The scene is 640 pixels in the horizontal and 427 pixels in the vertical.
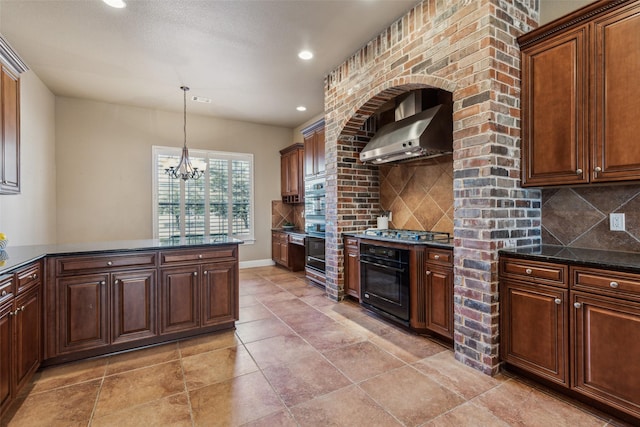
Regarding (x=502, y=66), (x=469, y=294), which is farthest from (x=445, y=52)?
(x=469, y=294)

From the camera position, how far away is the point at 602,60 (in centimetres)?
Answer: 196

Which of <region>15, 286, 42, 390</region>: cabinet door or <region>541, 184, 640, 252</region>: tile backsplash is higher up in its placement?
<region>541, 184, 640, 252</region>: tile backsplash

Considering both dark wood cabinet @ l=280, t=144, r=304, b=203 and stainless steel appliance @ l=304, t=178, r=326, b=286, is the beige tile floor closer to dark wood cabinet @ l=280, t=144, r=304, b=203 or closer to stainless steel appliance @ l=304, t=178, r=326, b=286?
stainless steel appliance @ l=304, t=178, r=326, b=286

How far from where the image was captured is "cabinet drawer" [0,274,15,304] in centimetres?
179

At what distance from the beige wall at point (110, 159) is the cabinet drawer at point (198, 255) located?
321 cm

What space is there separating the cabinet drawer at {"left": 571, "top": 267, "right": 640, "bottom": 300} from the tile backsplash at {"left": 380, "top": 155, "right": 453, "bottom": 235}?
152 centimetres

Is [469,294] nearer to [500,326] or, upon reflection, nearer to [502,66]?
[500,326]

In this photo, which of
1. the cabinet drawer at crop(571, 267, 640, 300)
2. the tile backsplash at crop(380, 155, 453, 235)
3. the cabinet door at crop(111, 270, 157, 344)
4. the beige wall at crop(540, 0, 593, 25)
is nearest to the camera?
the cabinet drawer at crop(571, 267, 640, 300)

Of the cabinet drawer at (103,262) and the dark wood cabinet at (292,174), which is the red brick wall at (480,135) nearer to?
the cabinet drawer at (103,262)

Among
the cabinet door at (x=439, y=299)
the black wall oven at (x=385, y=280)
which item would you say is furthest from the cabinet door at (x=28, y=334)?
the cabinet door at (x=439, y=299)

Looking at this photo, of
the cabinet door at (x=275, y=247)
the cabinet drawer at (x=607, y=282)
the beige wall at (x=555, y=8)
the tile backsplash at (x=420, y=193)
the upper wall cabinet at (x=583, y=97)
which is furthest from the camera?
the cabinet door at (x=275, y=247)

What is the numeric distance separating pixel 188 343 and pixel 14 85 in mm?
2717

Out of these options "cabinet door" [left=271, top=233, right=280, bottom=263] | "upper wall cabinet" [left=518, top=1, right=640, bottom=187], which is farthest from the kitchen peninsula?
"cabinet door" [left=271, top=233, right=280, bottom=263]

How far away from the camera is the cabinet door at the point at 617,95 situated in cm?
184
